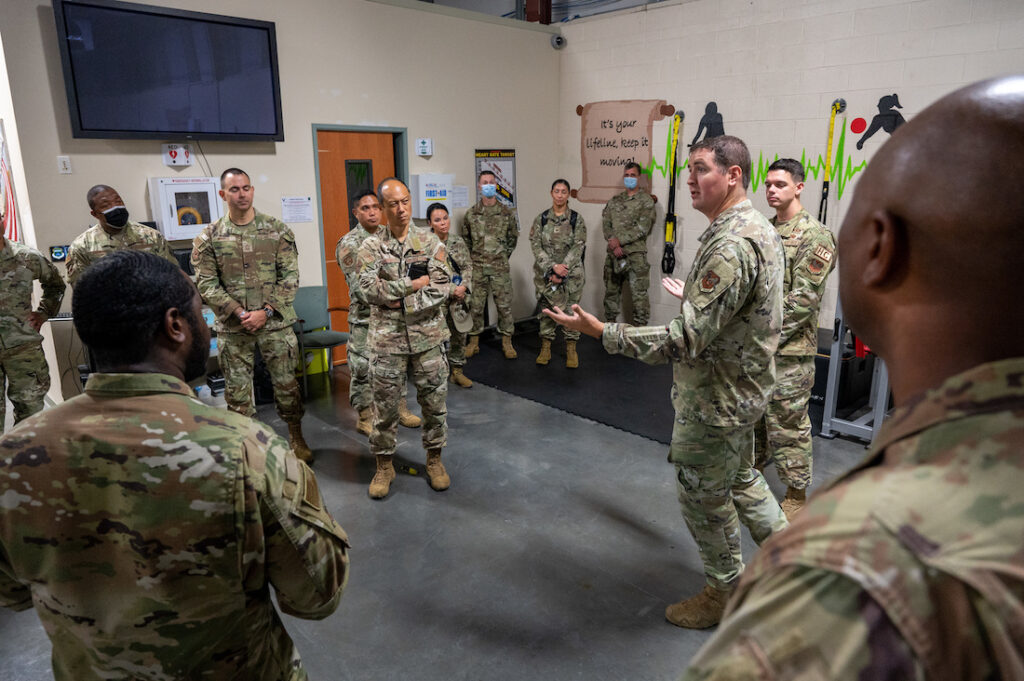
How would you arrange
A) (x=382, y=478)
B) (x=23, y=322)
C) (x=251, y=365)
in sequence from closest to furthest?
Result: (x=382, y=478), (x=23, y=322), (x=251, y=365)

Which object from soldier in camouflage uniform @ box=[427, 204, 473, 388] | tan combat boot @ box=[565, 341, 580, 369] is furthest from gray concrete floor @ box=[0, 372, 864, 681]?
tan combat boot @ box=[565, 341, 580, 369]

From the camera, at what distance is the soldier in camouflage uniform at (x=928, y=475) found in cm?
50

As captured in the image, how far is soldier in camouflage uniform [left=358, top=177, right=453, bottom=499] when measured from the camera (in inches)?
129

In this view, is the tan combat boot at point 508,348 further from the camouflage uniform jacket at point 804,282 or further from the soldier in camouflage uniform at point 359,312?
the camouflage uniform jacket at point 804,282

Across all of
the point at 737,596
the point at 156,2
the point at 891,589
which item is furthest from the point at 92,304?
the point at 156,2

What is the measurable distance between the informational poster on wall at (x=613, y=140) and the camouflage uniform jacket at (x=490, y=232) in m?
1.24

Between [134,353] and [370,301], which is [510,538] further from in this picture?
[134,353]

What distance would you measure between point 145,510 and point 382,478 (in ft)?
8.26

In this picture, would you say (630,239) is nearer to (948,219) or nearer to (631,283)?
(631,283)

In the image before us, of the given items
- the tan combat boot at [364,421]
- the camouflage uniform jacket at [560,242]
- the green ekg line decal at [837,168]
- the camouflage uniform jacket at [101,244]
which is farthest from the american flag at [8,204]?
the green ekg line decal at [837,168]

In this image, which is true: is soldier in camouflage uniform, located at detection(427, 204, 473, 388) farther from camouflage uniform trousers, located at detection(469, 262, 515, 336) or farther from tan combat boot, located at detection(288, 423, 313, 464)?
tan combat boot, located at detection(288, 423, 313, 464)

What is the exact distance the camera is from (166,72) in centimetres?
443

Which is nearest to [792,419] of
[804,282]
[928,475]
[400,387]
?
[804,282]

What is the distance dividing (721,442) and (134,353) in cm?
186
